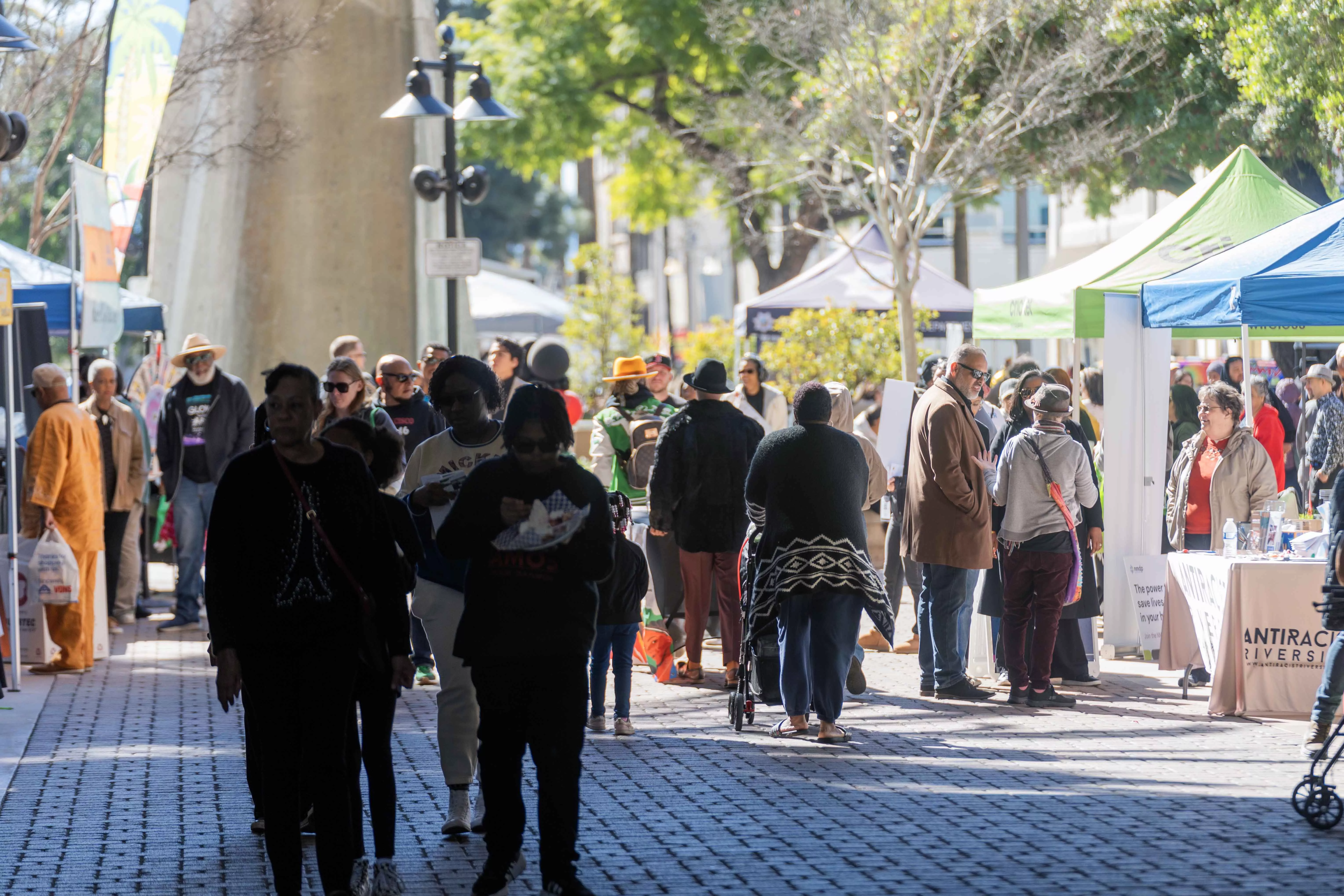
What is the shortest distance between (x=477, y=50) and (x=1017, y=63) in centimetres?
1175

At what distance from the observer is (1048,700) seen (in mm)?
10266

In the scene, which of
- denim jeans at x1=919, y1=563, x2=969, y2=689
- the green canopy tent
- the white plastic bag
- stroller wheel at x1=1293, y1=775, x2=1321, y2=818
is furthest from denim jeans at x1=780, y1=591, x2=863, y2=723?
the white plastic bag

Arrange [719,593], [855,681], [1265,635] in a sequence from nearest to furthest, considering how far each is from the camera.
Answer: [1265,635]
[855,681]
[719,593]

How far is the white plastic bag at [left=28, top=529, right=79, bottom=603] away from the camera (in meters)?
11.3

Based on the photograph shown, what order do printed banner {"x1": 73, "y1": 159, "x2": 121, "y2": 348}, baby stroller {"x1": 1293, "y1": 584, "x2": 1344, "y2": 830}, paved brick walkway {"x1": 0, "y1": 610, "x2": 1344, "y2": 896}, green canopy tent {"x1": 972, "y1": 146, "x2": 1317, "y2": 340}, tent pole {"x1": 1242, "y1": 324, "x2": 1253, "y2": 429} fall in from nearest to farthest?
paved brick walkway {"x1": 0, "y1": 610, "x2": 1344, "y2": 896} → baby stroller {"x1": 1293, "y1": 584, "x2": 1344, "y2": 830} → tent pole {"x1": 1242, "y1": 324, "x2": 1253, "y2": 429} → printed banner {"x1": 73, "y1": 159, "x2": 121, "y2": 348} → green canopy tent {"x1": 972, "y1": 146, "x2": 1317, "y2": 340}

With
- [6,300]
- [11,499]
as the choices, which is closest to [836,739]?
[11,499]

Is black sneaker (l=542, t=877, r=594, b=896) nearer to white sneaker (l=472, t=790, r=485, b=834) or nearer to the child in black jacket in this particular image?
white sneaker (l=472, t=790, r=485, b=834)

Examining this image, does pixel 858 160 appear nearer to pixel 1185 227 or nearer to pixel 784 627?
pixel 1185 227

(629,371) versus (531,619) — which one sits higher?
(629,371)

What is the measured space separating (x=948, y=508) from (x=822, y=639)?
1767 millimetres

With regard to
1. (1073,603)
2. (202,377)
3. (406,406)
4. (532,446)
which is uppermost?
(202,377)

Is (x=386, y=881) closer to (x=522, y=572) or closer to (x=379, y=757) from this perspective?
(x=379, y=757)

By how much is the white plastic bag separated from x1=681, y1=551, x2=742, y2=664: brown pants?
3.87m

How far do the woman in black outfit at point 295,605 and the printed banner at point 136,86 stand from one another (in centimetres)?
1238
